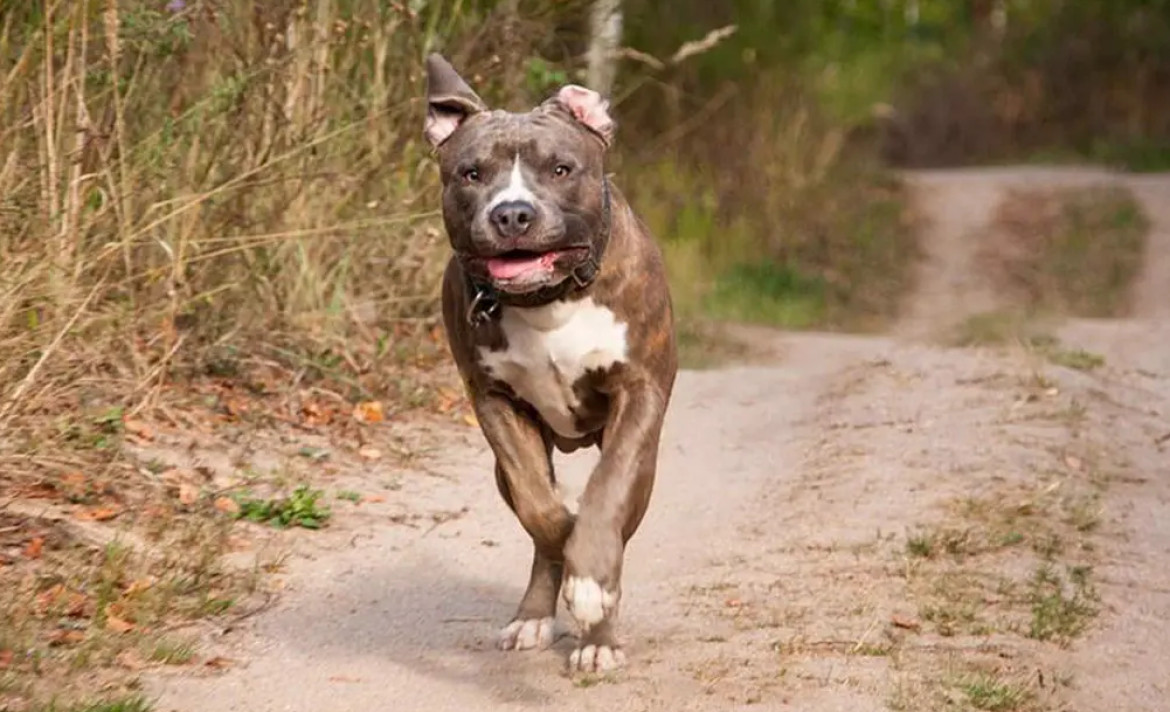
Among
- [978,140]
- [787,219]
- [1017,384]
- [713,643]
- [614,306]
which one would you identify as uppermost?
[614,306]

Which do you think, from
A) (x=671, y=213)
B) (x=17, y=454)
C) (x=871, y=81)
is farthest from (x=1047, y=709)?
(x=871, y=81)

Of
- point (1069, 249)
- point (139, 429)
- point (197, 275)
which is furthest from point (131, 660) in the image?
point (1069, 249)

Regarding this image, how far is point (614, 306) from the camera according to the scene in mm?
5906

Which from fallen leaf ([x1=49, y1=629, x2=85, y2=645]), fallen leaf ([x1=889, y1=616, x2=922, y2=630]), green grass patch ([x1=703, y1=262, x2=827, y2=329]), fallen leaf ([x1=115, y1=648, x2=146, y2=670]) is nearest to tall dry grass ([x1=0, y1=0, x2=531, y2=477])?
fallen leaf ([x1=49, y1=629, x2=85, y2=645])

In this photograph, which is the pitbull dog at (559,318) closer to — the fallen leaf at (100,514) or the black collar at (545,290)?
the black collar at (545,290)

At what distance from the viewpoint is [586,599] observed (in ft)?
18.1

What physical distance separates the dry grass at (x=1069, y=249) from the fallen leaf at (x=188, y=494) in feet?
34.3

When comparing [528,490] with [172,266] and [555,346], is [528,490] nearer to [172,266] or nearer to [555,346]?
[555,346]

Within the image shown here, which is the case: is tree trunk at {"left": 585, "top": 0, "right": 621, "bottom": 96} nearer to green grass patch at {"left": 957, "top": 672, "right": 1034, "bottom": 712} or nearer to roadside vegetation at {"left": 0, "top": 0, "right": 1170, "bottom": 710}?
roadside vegetation at {"left": 0, "top": 0, "right": 1170, "bottom": 710}

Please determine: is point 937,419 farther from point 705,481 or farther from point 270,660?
point 270,660

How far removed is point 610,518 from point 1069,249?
47.6 feet

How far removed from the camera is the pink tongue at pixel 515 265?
5.59 meters

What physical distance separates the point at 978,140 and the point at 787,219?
12.0 metres

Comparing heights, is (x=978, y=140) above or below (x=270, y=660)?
below
